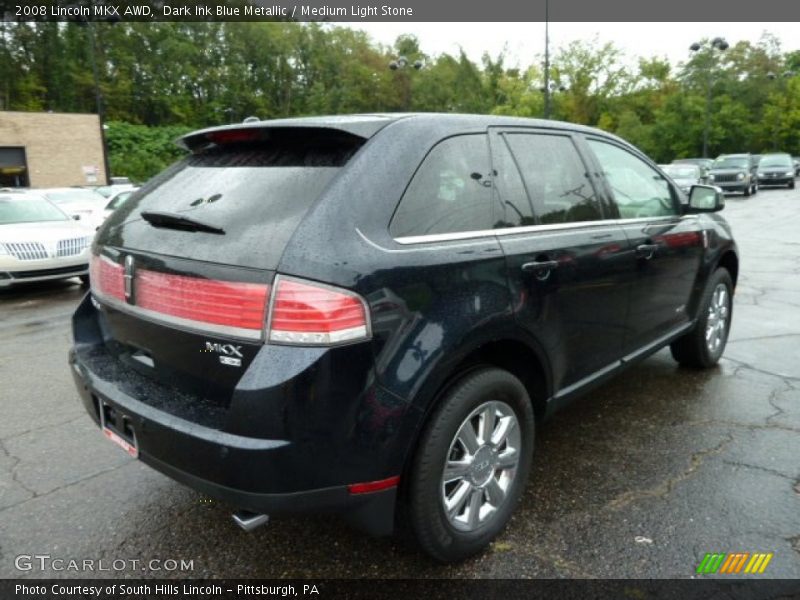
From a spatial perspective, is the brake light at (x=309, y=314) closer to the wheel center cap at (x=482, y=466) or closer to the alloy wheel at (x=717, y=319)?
the wheel center cap at (x=482, y=466)

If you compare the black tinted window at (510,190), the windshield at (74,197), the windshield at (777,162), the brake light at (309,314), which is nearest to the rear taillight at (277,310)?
the brake light at (309,314)

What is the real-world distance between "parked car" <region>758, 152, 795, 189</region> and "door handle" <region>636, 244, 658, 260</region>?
1218 inches

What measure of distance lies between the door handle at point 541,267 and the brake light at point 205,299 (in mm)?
1123

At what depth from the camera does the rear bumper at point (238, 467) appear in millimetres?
1907

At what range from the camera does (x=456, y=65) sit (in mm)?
53719

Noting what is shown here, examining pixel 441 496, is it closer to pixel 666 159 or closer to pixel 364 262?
pixel 364 262

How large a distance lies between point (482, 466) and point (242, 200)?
1.40 metres

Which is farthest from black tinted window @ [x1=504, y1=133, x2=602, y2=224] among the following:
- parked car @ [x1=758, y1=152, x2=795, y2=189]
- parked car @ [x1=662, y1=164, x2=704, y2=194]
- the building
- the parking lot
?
Answer: parked car @ [x1=758, y1=152, x2=795, y2=189]

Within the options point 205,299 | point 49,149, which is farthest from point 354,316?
point 49,149

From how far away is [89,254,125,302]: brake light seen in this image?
2477mm

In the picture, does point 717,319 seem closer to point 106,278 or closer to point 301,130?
point 301,130

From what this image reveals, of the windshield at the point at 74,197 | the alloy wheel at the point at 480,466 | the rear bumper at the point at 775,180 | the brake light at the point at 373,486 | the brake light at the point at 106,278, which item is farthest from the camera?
the rear bumper at the point at 775,180

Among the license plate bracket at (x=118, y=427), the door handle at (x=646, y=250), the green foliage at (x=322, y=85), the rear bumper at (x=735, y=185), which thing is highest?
the green foliage at (x=322, y=85)

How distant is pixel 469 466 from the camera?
237cm
